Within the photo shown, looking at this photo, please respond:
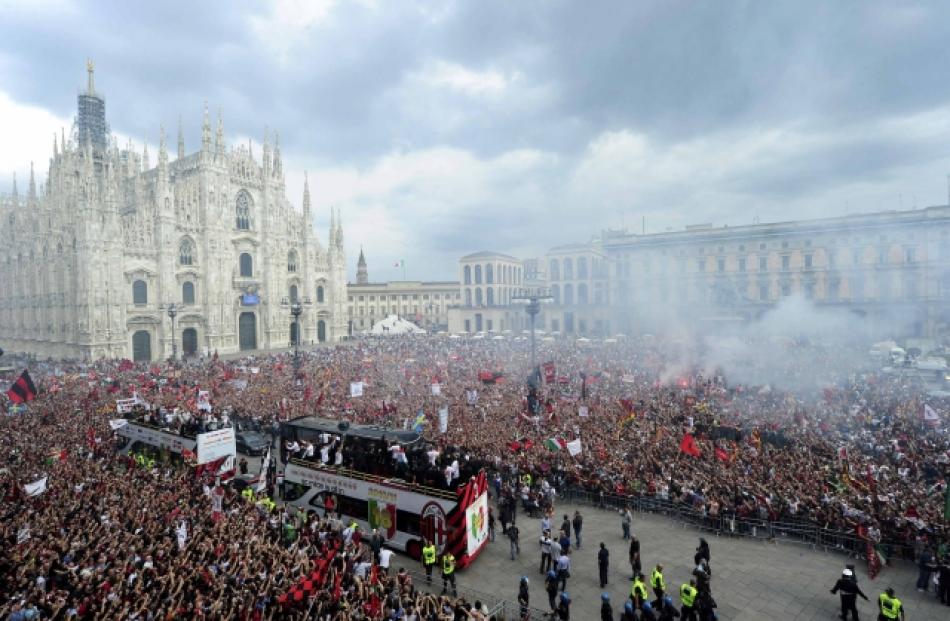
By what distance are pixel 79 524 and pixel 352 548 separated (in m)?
6.24

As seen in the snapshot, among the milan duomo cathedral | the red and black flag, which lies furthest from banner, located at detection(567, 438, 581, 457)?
the milan duomo cathedral

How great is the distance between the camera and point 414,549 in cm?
1288

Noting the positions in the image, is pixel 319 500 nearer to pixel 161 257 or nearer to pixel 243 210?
pixel 161 257

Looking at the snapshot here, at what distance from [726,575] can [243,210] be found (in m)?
60.2

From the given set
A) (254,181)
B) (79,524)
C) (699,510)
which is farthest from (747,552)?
(254,181)

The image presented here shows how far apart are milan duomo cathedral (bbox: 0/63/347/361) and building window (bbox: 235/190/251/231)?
118 millimetres

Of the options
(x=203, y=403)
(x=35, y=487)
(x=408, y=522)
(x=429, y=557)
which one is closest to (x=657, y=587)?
(x=429, y=557)

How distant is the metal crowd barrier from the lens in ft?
40.6

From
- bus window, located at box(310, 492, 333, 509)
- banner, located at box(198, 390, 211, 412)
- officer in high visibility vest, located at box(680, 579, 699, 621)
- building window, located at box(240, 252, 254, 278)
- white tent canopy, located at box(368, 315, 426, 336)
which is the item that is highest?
building window, located at box(240, 252, 254, 278)

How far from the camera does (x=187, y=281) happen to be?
5359cm

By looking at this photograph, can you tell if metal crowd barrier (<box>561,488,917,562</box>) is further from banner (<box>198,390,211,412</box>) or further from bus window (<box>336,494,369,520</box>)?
banner (<box>198,390,211,412</box>)

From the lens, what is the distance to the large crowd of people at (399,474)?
925 centimetres

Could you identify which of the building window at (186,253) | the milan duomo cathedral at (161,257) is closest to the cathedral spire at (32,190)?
the milan duomo cathedral at (161,257)

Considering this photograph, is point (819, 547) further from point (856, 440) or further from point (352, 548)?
point (352, 548)
